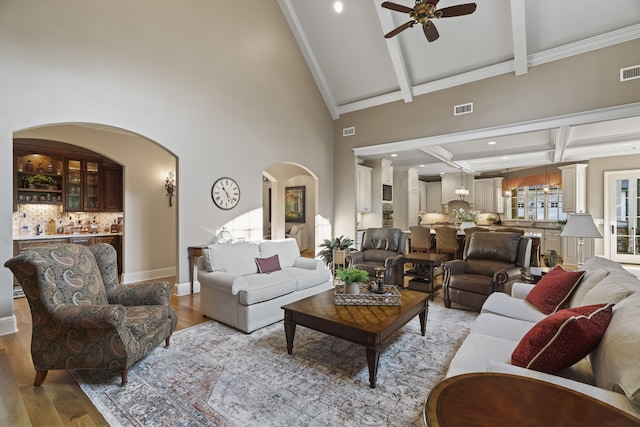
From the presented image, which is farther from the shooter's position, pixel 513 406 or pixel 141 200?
pixel 141 200

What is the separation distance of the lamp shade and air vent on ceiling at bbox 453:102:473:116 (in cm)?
275

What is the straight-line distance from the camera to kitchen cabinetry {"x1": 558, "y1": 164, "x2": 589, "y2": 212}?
776 cm

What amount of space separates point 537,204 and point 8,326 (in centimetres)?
1139

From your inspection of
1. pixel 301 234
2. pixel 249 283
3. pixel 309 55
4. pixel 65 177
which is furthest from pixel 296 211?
pixel 249 283

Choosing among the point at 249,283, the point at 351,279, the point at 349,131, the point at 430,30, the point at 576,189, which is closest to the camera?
the point at 351,279

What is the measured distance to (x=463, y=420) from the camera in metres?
1.00

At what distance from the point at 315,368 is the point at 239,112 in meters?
4.51

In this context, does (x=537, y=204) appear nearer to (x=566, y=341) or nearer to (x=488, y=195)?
(x=488, y=195)

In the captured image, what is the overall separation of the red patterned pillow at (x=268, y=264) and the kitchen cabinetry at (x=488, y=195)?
323 inches

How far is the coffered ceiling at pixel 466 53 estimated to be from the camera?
173 inches

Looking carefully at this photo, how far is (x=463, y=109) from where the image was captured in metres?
5.59

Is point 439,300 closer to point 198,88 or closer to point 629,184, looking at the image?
point 198,88

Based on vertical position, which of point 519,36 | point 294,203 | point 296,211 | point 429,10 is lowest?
point 296,211

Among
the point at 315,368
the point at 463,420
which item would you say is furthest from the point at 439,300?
the point at 463,420
